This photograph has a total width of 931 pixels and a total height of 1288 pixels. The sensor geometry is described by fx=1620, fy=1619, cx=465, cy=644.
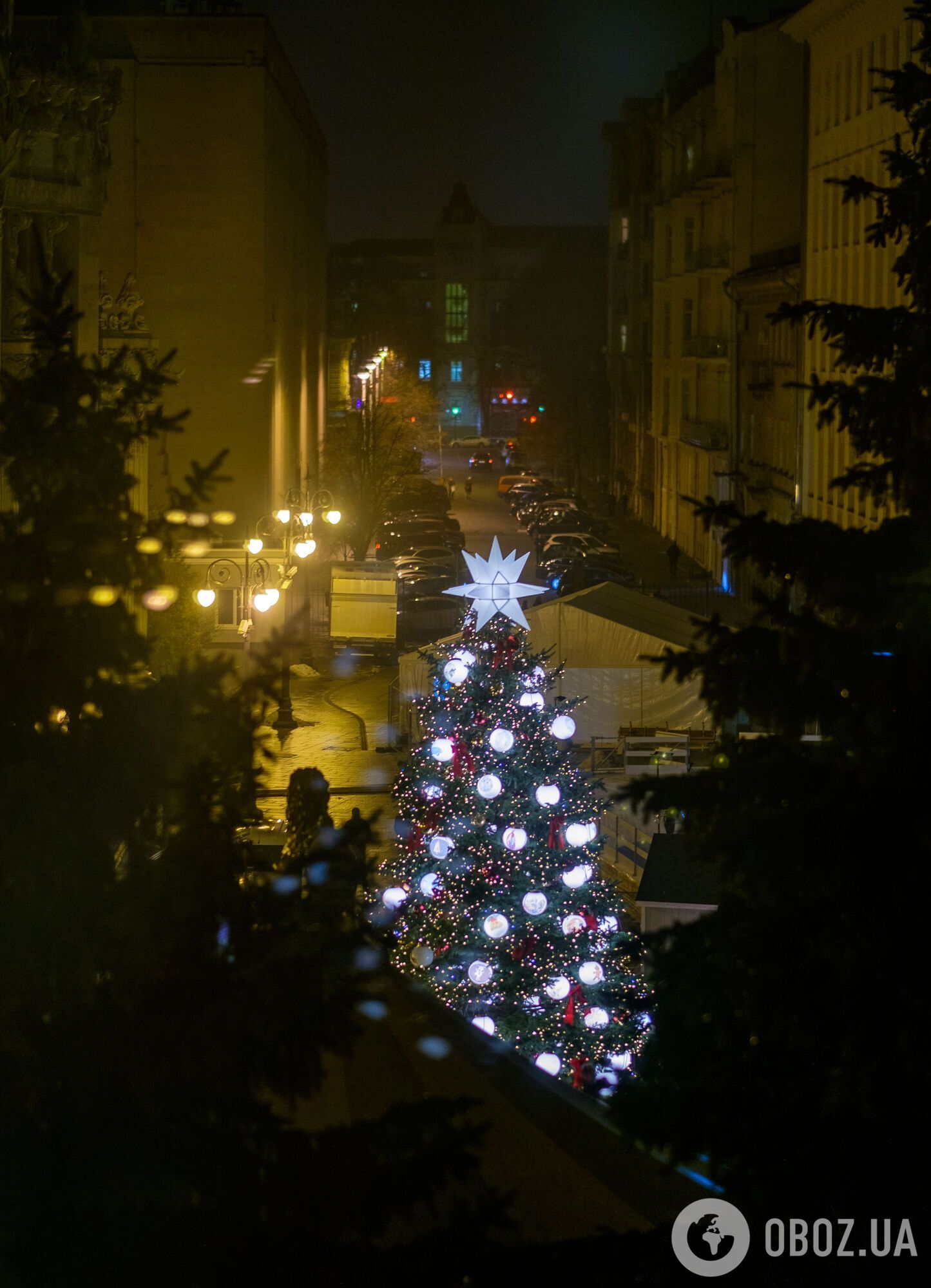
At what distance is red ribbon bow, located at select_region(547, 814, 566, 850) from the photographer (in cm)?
1226

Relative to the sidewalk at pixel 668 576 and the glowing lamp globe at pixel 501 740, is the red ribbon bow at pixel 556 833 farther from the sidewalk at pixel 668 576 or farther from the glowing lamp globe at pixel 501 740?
the sidewalk at pixel 668 576

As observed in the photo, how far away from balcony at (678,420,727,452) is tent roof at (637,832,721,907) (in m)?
34.7

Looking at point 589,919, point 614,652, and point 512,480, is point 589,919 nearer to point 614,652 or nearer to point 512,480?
point 614,652

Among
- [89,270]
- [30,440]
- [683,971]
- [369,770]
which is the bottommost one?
[369,770]

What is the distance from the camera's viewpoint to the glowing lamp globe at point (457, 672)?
41.8ft

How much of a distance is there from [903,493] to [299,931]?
2.99 meters

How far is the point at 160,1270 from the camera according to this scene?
445 centimetres

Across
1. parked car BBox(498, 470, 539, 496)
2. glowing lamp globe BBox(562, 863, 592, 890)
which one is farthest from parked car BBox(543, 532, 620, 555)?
glowing lamp globe BBox(562, 863, 592, 890)

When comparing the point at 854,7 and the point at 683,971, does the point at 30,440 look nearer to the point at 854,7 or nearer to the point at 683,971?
the point at 683,971

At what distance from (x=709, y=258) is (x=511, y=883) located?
4092 centimetres

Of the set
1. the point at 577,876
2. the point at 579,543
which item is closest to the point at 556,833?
the point at 577,876

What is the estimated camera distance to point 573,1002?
39.6 ft

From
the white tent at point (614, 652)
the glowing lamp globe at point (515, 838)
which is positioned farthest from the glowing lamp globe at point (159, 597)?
the white tent at point (614, 652)

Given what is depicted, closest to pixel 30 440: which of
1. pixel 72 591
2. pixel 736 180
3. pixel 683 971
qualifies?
pixel 72 591
